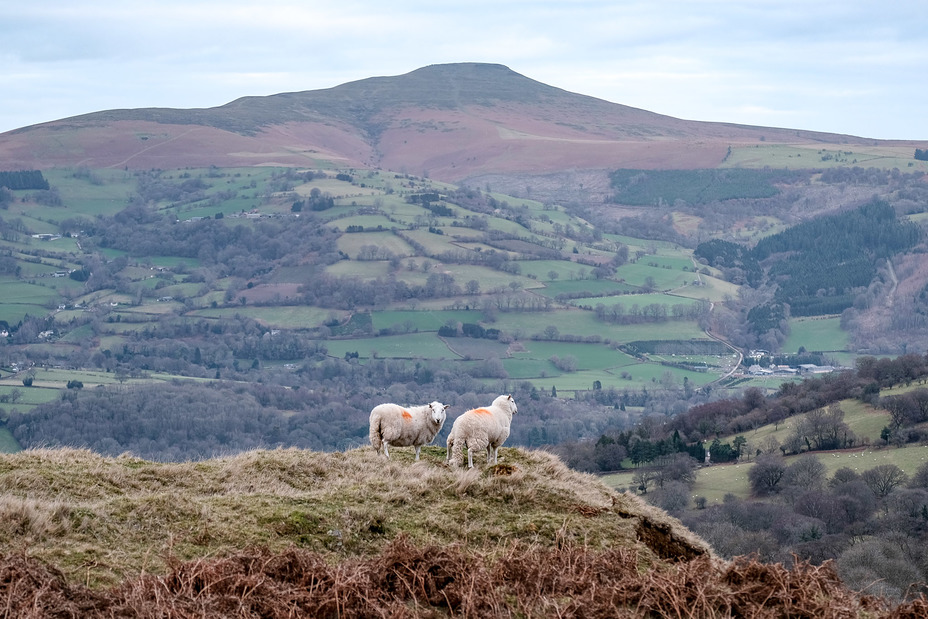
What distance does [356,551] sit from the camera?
13.2 metres

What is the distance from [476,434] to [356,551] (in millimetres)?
6575

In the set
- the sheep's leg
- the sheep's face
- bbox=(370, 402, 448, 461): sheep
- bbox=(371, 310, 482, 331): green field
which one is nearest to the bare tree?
bbox=(370, 402, 448, 461): sheep

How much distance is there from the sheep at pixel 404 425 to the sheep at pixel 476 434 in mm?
1185

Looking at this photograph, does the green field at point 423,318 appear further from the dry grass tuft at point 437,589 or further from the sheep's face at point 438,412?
the dry grass tuft at point 437,589

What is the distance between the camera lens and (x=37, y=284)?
7013 inches

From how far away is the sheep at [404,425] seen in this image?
21.1 metres

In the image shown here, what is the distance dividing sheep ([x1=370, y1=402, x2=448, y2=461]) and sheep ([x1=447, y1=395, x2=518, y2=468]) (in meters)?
1.18

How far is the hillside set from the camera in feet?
33.9

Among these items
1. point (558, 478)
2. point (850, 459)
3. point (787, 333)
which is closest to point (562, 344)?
point (787, 333)

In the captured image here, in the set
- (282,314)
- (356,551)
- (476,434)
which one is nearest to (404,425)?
(476,434)

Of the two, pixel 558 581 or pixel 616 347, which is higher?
pixel 558 581

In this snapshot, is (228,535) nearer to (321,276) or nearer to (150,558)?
(150,558)

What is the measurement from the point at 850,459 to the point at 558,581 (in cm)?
7958

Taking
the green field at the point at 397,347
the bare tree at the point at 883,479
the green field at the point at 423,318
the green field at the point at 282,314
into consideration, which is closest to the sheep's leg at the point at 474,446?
the bare tree at the point at 883,479
